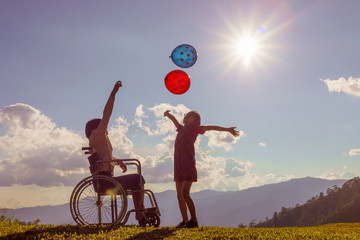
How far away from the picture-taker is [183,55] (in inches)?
319

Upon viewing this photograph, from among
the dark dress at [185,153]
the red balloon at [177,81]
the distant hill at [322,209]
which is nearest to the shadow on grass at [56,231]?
the dark dress at [185,153]

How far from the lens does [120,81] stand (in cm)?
680

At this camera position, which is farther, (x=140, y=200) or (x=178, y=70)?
(x=178, y=70)

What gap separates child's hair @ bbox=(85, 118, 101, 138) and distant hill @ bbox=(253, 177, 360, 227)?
7490cm

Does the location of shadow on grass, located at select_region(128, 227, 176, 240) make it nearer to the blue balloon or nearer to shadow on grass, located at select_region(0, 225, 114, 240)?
shadow on grass, located at select_region(0, 225, 114, 240)

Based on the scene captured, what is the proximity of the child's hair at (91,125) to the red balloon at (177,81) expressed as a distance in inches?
68.3

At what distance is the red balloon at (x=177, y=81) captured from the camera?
7.79m

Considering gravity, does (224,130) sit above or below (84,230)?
above

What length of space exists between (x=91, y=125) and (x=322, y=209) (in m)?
83.9

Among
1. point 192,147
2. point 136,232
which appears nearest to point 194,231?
point 136,232

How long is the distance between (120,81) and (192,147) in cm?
187

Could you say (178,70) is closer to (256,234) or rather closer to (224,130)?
(224,130)

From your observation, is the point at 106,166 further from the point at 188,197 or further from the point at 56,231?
the point at 188,197

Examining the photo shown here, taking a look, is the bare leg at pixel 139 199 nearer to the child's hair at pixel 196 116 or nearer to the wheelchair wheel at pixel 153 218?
the wheelchair wheel at pixel 153 218
